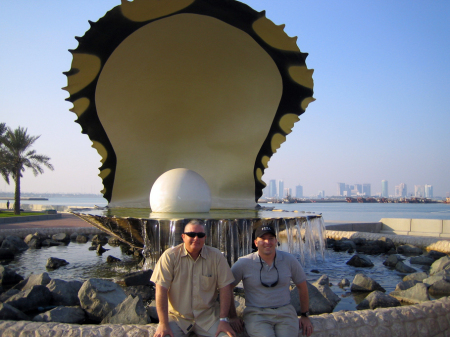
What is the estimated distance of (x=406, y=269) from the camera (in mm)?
8344

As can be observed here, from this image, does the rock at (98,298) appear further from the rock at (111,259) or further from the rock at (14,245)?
the rock at (14,245)

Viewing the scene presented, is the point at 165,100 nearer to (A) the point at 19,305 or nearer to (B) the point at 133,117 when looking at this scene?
(B) the point at 133,117

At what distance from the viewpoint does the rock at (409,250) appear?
11.1 metres

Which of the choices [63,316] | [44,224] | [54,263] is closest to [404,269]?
[63,316]

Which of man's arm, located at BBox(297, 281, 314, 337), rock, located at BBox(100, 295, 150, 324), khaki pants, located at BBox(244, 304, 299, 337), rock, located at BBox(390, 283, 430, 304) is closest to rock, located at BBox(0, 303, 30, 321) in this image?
rock, located at BBox(100, 295, 150, 324)

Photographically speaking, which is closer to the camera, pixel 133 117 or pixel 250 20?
pixel 250 20

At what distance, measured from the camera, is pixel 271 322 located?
3283mm

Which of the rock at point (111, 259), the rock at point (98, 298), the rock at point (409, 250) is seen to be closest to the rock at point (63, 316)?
the rock at point (98, 298)

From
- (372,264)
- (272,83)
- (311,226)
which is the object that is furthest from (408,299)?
(272,83)

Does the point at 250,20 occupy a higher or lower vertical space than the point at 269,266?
higher

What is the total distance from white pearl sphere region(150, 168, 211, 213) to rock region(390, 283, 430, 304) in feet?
14.6

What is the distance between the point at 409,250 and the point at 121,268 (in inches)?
330

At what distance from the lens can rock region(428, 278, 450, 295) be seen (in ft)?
21.1

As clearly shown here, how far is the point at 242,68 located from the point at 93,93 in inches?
174
